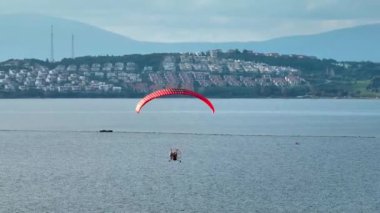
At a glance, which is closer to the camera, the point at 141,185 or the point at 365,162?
the point at 141,185

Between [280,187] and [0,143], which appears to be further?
[0,143]

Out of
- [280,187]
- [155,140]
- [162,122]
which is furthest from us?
[162,122]

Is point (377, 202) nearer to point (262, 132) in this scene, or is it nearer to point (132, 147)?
point (132, 147)

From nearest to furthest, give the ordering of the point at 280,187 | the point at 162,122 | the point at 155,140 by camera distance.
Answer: the point at 280,187
the point at 155,140
the point at 162,122

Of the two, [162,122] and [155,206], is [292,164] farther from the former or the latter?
[162,122]

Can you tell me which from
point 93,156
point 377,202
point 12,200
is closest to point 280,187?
point 377,202

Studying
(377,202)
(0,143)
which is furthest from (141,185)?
(0,143)
